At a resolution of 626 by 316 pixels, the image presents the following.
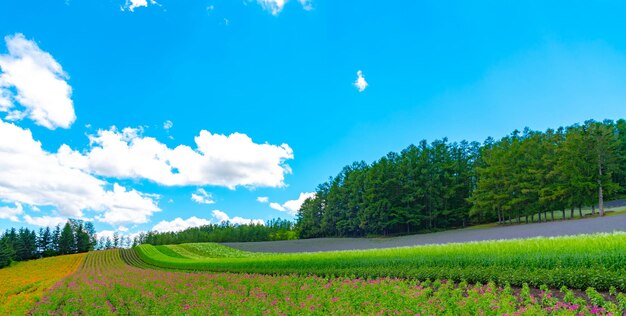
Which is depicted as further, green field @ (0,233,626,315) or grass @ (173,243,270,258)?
grass @ (173,243,270,258)

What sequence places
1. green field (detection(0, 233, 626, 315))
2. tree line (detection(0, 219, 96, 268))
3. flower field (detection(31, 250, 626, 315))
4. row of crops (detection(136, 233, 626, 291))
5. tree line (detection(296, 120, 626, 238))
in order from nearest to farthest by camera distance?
flower field (detection(31, 250, 626, 315))
green field (detection(0, 233, 626, 315))
row of crops (detection(136, 233, 626, 291))
tree line (detection(296, 120, 626, 238))
tree line (detection(0, 219, 96, 268))

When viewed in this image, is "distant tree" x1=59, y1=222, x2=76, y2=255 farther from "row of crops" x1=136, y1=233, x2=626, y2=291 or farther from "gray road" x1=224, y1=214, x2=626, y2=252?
"row of crops" x1=136, y1=233, x2=626, y2=291

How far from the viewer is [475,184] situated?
63281 millimetres

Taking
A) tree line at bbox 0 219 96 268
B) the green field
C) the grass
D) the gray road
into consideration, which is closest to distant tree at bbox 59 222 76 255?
tree line at bbox 0 219 96 268

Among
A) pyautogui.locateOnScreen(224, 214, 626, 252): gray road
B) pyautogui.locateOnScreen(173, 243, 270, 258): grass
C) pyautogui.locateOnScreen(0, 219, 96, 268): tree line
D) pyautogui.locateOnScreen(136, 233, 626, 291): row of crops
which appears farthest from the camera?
pyautogui.locateOnScreen(0, 219, 96, 268): tree line

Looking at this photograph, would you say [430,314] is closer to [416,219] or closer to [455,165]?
[416,219]

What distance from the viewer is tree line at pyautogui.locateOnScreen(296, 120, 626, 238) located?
149ft

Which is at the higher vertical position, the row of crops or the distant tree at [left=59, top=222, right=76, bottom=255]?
the row of crops

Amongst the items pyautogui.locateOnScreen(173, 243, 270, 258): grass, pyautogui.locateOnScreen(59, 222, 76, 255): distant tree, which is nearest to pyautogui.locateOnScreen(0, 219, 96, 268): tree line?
pyautogui.locateOnScreen(59, 222, 76, 255): distant tree

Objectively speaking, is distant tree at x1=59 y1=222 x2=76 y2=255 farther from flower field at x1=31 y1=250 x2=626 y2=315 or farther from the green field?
flower field at x1=31 y1=250 x2=626 y2=315

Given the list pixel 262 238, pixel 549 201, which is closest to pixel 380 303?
pixel 549 201

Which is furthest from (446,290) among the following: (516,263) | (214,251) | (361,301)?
(214,251)

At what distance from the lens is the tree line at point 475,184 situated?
149ft

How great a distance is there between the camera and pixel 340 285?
15.5m
